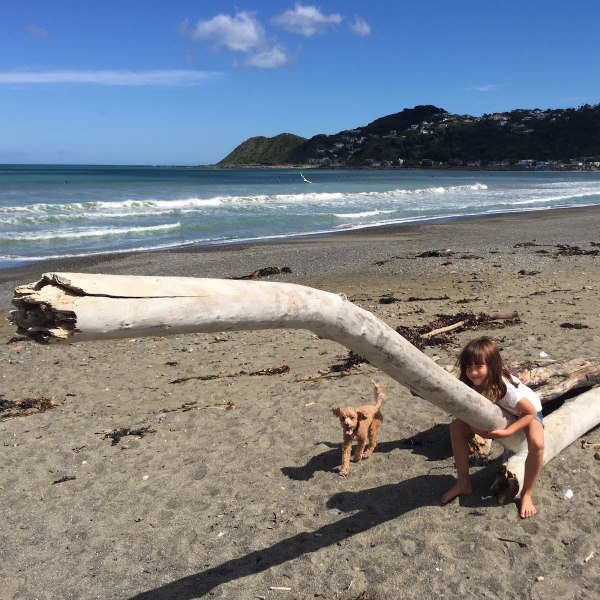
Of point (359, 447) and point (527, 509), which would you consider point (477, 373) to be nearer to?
point (527, 509)

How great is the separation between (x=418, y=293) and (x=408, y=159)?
127 m

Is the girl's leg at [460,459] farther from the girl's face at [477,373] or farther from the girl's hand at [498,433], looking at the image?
the girl's face at [477,373]

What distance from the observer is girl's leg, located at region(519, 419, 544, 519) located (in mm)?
3996

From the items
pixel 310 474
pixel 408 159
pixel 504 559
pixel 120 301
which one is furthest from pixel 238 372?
pixel 408 159

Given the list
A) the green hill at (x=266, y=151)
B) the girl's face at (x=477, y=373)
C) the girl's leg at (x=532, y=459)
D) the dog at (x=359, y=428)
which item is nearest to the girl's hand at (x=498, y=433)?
the girl's leg at (x=532, y=459)

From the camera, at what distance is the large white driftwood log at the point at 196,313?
226cm

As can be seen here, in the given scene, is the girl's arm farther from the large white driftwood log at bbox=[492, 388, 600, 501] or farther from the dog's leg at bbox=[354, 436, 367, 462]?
the dog's leg at bbox=[354, 436, 367, 462]

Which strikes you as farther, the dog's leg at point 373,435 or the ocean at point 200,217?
the ocean at point 200,217

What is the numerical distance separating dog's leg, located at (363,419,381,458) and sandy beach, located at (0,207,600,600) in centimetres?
6

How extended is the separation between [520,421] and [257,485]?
1.93 m

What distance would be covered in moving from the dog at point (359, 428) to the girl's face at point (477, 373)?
1012 mm

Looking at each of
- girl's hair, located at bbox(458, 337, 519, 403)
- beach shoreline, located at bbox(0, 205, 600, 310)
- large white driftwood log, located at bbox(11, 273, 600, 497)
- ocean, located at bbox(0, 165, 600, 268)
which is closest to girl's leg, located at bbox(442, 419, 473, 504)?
girl's hair, located at bbox(458, 337, 519, 403)

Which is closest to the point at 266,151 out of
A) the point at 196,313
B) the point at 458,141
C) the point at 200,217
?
the point at 458,141

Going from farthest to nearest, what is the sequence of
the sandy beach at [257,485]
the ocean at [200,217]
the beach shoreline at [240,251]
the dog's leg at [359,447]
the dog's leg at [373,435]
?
the ocean at [200,217], the beach shoreline at [240,251], the dog's leg at [373,435], the dog's leg at [359,447], the sandy beach at [257,485]
